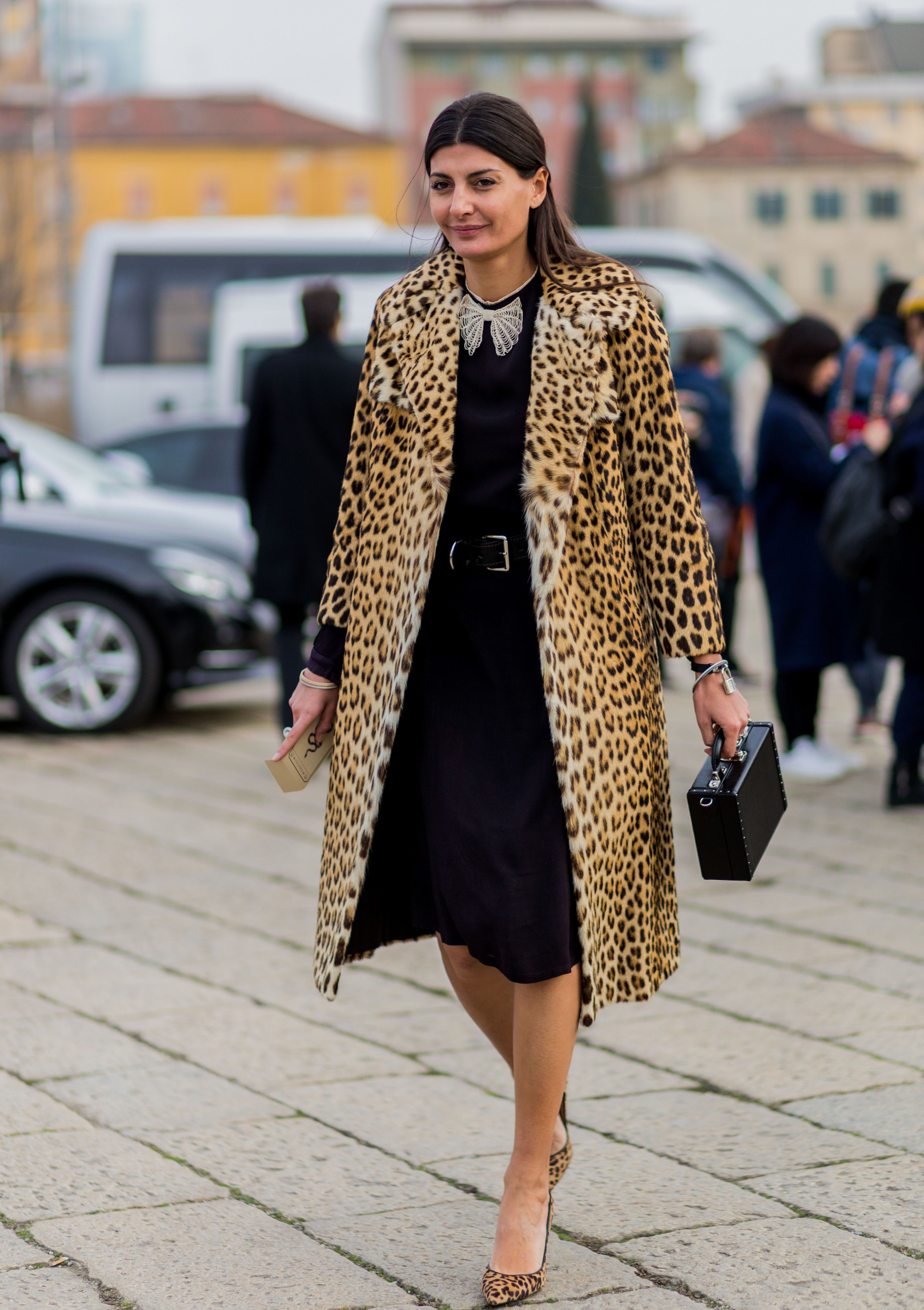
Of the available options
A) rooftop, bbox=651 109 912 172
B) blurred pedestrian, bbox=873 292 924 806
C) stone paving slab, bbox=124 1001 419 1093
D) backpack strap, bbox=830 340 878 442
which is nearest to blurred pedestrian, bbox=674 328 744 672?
backpack strap, bbox=830 340 878 442

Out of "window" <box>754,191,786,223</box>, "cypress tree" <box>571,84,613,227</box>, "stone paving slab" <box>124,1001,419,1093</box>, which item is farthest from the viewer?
"window" <box>754,191,786,223</box>

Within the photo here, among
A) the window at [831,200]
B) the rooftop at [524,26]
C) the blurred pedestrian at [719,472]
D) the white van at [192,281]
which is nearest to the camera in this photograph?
the blurred pedestrian at [719,472]

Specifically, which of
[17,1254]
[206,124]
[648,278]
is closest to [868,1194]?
[17,1254]

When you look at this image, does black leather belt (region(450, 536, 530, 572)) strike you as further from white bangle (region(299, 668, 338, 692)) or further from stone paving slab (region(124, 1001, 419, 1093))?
stone paving slab (region(124, 1001, 419, 1093))

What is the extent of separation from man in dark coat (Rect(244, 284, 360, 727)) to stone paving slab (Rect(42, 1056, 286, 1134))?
12.5ft

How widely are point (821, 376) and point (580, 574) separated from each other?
5.11 m

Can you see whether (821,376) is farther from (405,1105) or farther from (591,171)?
(591,171)

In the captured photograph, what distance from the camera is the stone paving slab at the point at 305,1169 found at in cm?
340

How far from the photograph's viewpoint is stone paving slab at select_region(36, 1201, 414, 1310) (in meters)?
2.97

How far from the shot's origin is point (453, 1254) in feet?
10.4

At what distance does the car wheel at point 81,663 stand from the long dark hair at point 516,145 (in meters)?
6.51

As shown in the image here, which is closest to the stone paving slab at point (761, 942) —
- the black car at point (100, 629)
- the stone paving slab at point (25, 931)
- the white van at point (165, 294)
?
the stone paving slab at point (25, 931)

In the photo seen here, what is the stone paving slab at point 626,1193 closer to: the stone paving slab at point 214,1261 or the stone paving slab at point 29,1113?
the stone paving slab at point 214,1261

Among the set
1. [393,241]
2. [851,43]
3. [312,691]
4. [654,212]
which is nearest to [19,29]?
[654,212]
